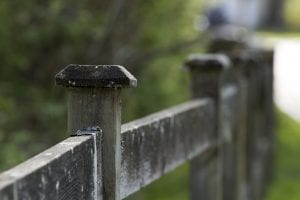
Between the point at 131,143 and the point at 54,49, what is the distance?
12.9 feet

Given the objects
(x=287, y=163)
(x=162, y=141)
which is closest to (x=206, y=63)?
(x=162, y=141)

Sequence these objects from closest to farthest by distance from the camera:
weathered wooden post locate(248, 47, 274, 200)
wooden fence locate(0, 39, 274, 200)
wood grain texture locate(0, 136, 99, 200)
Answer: wood grain texture locate(0, 136, 99, 200)
wooden fence locate(0, 39, 274, 200)
weathered wooden post locate(248, 47, 274, 200)

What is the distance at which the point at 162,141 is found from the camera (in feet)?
11.7

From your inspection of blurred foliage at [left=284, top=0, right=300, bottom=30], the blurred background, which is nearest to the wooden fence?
the blurred background

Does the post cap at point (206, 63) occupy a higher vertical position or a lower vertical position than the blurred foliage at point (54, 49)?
higher

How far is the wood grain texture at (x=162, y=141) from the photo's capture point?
3098mm

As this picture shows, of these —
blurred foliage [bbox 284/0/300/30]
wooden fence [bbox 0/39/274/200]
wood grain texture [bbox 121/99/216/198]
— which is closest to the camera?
wooden fence [bbox 0/39/274/200]

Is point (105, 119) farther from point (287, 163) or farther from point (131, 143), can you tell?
point (287, 163)

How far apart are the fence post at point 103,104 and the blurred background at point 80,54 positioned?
6.31 feet

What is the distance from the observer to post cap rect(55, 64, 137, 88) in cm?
265

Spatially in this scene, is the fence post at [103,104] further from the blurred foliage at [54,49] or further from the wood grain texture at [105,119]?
the blurred foliage at [54,49]

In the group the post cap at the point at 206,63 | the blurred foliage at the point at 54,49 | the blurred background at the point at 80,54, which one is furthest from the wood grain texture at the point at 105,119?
the blurred foliage at the point at 54,49

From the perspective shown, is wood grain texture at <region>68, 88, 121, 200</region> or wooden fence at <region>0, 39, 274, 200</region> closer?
wooden fence at <region>0, 39, 274, 200</region>

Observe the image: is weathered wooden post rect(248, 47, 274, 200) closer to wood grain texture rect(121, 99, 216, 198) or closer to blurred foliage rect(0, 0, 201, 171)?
blurred foliage rect(0, 0, 201, 171)
